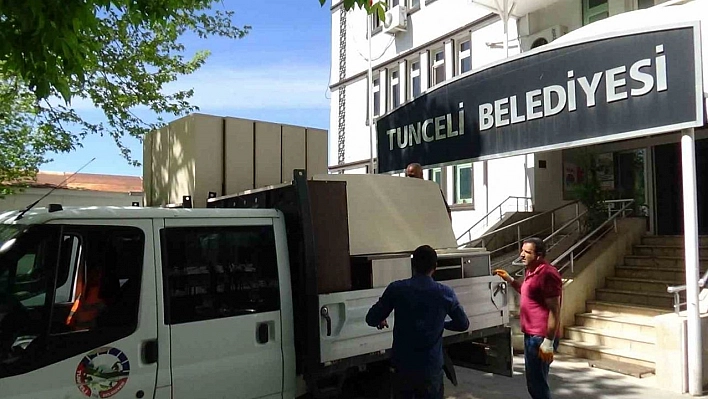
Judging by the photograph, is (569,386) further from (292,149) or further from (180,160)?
(180,160)

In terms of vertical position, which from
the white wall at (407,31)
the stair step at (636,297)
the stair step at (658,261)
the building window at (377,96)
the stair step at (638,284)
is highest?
the white wall at (407,31)

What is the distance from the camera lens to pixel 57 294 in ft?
10.3

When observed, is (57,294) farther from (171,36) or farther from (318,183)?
(171,36)

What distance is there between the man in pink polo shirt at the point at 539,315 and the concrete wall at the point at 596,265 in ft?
13.1

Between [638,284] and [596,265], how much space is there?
68cm

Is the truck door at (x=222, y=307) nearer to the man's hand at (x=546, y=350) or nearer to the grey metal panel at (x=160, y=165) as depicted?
the grey metal panel at (x=160, y=165)

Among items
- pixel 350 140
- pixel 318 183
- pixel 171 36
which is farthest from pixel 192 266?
pixel 350 140

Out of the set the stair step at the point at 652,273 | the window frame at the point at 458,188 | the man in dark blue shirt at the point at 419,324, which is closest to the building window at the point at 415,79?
the window frame at the point at 458,188

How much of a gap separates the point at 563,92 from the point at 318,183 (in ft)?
14.3

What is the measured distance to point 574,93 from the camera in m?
6.98

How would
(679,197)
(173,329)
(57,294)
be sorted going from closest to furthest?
(57,294), (173,329), (679,197)

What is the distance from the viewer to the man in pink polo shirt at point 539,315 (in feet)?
15.4

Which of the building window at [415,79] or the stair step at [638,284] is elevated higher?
the building window at [415,79]

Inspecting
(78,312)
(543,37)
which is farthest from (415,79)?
(78,312)
